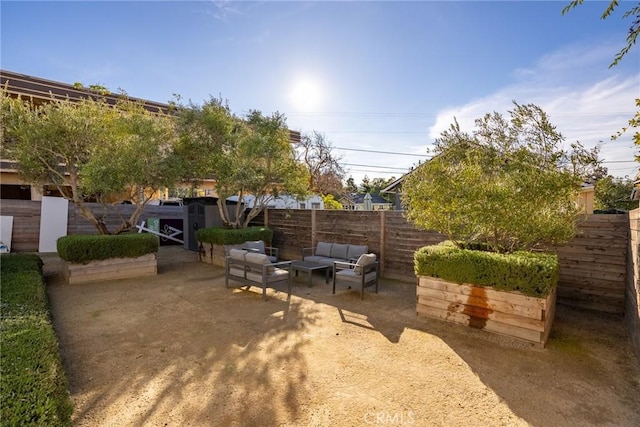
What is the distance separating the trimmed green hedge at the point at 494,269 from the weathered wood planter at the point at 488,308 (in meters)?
0.11

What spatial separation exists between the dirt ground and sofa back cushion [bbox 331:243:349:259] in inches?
87.3

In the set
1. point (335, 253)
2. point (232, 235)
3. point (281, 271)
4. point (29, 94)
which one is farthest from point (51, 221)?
point (335, 253)

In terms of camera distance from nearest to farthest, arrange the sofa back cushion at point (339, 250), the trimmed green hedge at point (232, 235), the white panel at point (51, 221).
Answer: the sofa back cushion at point (339, 250)
the trimmed green hedge at point (232, 235)
the white panel at point (51, 221)

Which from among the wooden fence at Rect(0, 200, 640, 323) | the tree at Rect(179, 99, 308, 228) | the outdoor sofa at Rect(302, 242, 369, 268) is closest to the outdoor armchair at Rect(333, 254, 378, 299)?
the outdoor sofa at Rect(302, 242, 369, 268)

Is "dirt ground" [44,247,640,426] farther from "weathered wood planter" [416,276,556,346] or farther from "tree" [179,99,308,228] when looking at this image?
"tree" [179,99,308,228]

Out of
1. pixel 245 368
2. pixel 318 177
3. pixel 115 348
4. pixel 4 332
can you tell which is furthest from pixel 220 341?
pixel 318 177

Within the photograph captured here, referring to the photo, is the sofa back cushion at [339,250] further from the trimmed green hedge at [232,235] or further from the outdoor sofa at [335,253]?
the trimmed green hedge at [232,235]

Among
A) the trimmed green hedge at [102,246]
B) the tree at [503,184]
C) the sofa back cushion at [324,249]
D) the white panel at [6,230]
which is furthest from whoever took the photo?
the white panel at [6,230]

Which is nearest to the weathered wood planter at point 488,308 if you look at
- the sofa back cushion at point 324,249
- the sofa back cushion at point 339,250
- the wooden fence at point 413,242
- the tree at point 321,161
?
the wooden fence at point 413,242

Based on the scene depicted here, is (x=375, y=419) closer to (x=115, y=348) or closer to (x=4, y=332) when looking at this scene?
(x=115, y=348)

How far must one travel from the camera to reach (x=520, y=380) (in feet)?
10.4

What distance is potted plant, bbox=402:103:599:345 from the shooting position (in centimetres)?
399

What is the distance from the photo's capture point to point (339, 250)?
777 centimetres

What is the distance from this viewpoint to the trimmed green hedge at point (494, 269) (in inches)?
151
